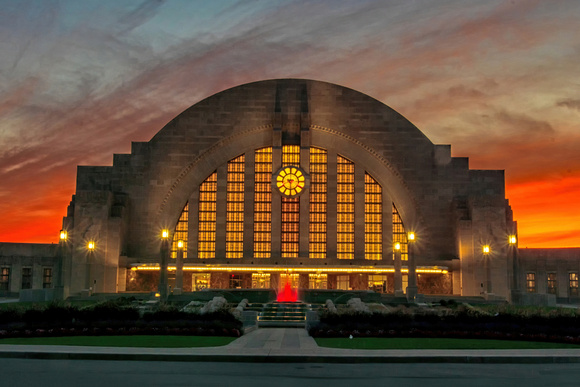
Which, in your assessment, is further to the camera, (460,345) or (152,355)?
(460,345)

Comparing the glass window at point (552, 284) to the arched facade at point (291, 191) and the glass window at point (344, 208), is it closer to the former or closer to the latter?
the arched facade at point (291, 191)

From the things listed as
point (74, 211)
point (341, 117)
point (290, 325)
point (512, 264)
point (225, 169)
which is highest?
point (341, 117)

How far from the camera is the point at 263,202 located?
65125mm

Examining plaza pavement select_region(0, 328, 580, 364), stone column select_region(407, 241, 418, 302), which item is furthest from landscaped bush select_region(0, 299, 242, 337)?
stone column select_region(407, 241, 418, 302)

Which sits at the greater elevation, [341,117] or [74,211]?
[341,117]

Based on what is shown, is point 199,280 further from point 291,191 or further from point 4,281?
point 4,281

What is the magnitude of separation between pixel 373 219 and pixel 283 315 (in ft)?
98.3

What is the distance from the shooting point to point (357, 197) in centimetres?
6481

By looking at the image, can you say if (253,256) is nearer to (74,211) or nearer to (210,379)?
(74,211)

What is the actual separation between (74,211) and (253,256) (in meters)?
17.0

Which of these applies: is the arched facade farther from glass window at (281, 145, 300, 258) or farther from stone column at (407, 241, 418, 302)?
stone column at (407, 241, 418, 302)

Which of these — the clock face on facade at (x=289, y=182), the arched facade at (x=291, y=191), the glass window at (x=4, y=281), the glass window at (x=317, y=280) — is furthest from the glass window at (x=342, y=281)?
the glass window at (x=4, y=281)

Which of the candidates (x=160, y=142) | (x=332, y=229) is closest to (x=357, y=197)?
(x=332, y=229)

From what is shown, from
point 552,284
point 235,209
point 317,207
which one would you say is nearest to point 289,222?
point 317,207
